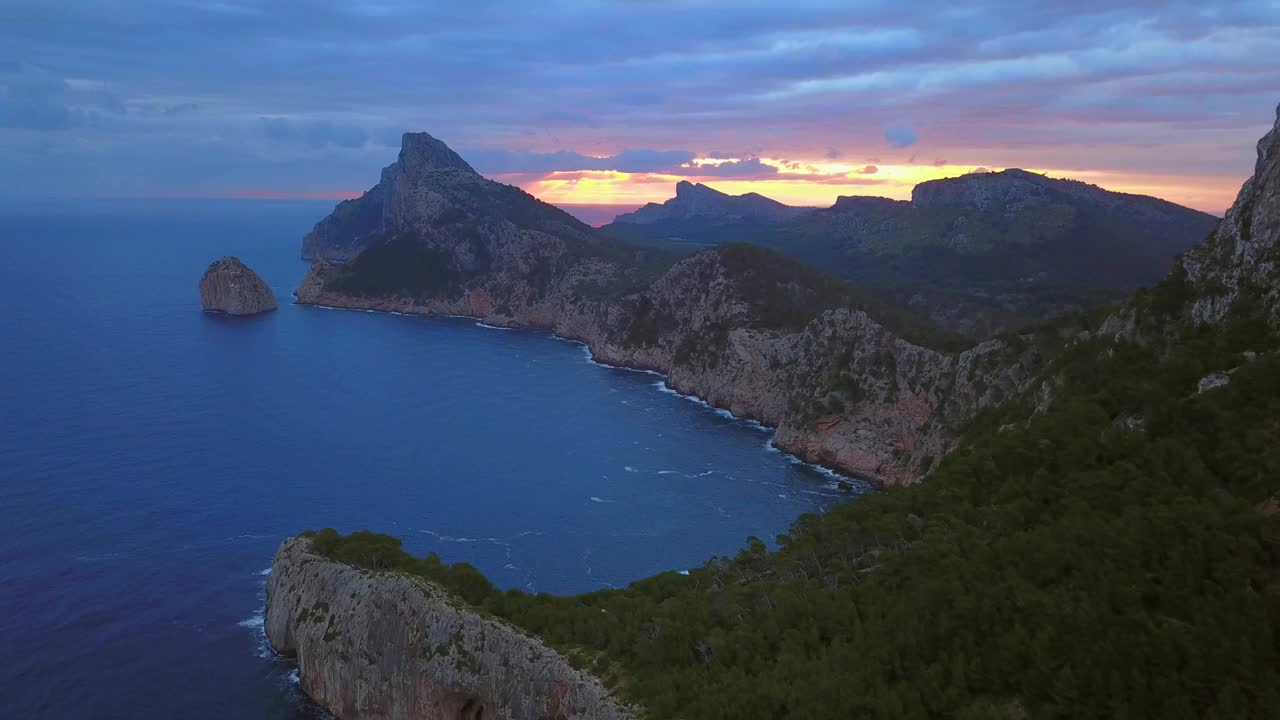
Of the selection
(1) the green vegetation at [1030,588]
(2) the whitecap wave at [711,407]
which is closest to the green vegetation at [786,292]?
(2) the whitecap wave at [711,407]

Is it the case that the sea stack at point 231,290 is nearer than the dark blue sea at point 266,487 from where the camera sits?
No

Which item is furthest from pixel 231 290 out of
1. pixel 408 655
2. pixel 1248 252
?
pixel 1248 252

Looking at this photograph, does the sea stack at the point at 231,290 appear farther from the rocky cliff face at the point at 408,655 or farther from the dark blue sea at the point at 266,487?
the rocky cliff face at the point at 408,655

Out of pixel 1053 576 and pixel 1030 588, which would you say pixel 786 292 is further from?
A: pixel 1030 588

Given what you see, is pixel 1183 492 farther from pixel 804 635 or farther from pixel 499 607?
pixel 499 607

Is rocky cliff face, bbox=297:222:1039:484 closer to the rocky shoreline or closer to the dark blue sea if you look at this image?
the rocky shoreline
